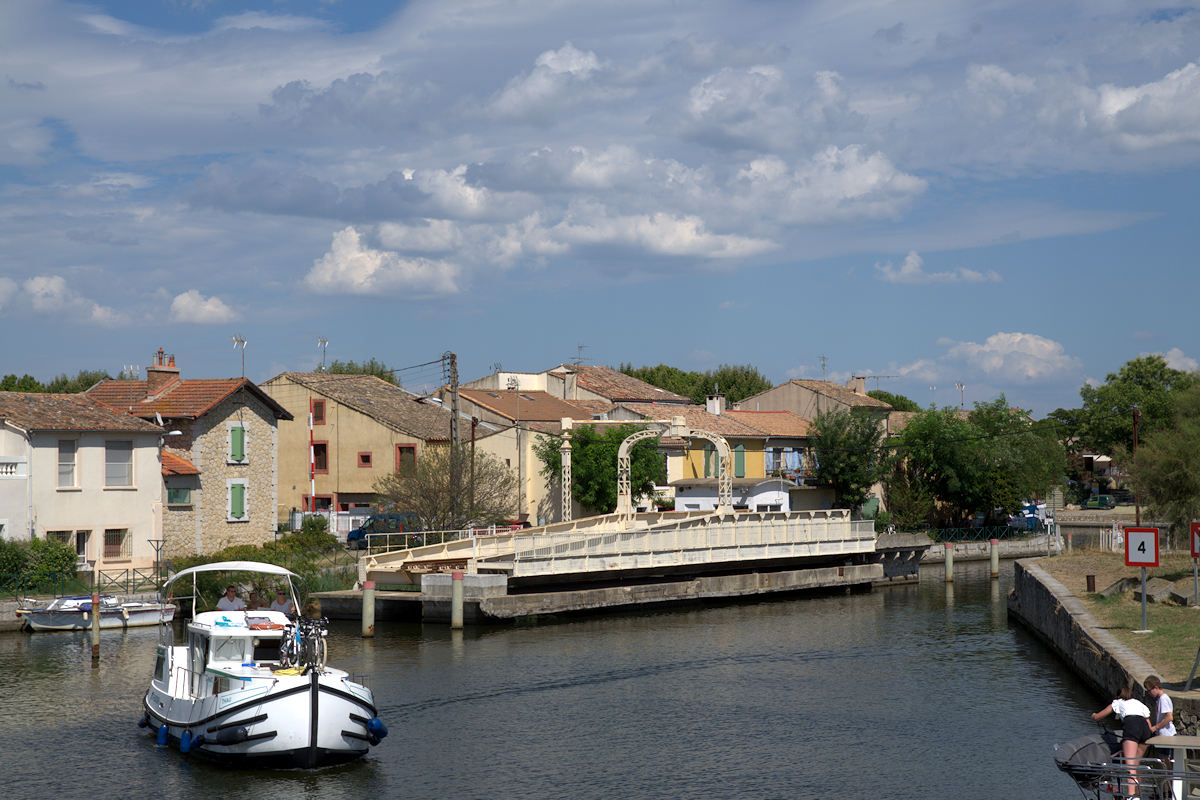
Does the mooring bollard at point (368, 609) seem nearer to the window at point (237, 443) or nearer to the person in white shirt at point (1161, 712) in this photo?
the window at point (237, 443)

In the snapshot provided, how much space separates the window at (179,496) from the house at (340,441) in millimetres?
12454

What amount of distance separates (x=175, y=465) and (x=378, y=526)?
10397 mm

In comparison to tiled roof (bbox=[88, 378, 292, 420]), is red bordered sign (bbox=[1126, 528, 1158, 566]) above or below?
below

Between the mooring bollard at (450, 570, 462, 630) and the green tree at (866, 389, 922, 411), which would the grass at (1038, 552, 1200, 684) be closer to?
the mooring bollard at (450, 570, 462, 630)

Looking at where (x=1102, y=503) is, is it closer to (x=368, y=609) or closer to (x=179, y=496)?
(x=179, y=496)

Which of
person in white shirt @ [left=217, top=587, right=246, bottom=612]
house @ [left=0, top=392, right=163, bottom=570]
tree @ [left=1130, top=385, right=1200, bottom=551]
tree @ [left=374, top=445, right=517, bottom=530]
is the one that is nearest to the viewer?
person in white shirt @ [left=217, top=587, right=246, bottom=612]

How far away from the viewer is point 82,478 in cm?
4103

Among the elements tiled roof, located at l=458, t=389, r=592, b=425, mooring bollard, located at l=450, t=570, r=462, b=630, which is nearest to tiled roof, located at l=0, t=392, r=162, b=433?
mooring bollard, located at l=450, t=570, r=462, b=630

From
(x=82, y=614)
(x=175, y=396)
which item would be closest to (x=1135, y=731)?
(x=82, y=614)

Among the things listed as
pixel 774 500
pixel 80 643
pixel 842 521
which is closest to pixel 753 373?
pixel 774 500

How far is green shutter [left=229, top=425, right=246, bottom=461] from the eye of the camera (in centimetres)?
4706

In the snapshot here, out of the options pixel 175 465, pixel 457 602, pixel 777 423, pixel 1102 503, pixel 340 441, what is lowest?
pixel 457 602

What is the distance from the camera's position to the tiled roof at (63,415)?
4003 centimetres

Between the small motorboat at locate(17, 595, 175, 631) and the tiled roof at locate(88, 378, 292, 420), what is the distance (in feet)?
34.1
